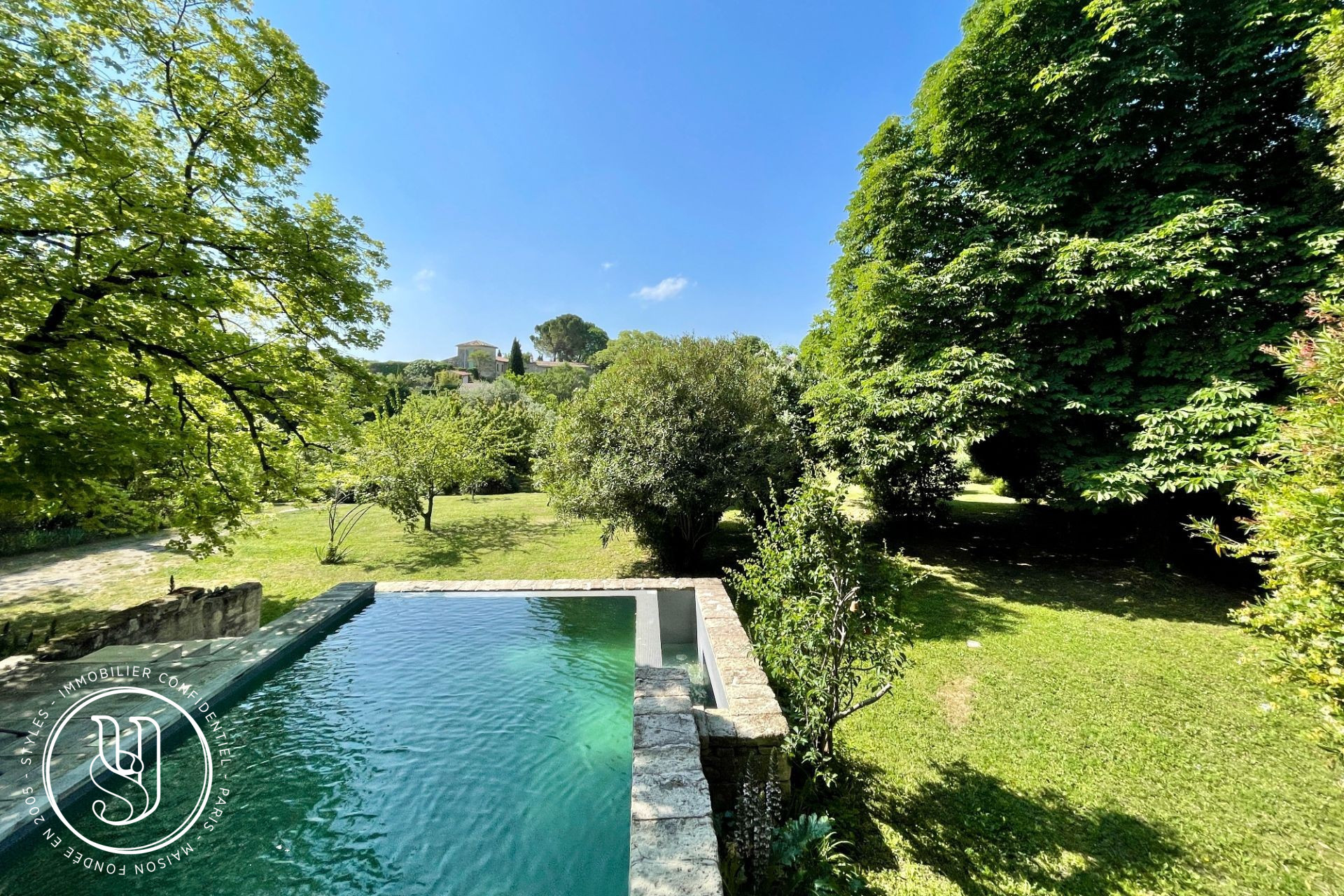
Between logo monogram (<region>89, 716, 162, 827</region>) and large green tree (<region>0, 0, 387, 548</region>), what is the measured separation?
9.14ft

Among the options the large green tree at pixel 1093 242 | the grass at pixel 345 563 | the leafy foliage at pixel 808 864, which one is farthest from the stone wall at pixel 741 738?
the large green tree at pixel 1093 242

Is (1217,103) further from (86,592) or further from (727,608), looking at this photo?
(86,592)

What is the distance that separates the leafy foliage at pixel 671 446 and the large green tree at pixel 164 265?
14.4 feet

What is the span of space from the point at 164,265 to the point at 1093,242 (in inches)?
530

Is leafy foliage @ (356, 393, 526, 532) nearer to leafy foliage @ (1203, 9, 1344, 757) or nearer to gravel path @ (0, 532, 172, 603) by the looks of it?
A: gravel path @ (0, 532, 172, 603)

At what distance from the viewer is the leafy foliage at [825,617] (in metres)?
3.72

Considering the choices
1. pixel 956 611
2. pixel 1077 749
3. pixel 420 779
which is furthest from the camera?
pixel 956 611

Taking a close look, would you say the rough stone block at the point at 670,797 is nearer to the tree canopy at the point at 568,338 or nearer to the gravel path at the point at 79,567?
the gravel path at the point at 79,567

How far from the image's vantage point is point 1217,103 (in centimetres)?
768

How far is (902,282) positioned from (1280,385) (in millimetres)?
5982

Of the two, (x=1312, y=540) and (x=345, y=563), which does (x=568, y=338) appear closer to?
(x=345, y=563)

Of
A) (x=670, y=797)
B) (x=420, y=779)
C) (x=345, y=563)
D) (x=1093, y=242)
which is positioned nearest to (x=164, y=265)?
(x=420, y=779)

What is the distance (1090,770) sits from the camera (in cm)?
427


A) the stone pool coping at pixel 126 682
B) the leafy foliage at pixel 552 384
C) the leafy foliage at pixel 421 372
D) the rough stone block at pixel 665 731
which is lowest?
the stone pool coping at pixel 126 682
